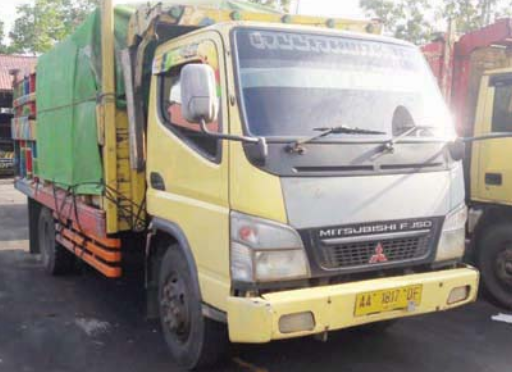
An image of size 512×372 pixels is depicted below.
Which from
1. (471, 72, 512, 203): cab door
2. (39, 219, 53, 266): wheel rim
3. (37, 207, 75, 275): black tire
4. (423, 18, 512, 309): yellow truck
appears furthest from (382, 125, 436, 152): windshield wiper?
(39, 219, 53, 266): wheel rim

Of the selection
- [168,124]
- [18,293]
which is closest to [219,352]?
[168,124]

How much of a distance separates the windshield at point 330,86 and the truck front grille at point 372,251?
687 millimetres

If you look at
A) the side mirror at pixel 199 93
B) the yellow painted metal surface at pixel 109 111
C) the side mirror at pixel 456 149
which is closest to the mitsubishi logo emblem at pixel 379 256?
the side mirror at pixel 456 149

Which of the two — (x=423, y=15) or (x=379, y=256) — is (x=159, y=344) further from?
(x=423, y=15)

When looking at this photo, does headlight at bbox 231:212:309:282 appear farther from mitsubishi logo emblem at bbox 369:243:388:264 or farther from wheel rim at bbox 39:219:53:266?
wheel rim at bbox 39:219:53:266

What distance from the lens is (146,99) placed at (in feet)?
15.5

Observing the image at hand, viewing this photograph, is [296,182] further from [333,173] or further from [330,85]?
[330,85]

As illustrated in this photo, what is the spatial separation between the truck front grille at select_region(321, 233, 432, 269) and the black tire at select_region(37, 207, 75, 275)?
171 inches

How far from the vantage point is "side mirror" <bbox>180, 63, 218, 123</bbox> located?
11.1ft

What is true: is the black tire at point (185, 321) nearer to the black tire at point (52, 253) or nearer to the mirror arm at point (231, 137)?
the mirror arm at point (231, 137)

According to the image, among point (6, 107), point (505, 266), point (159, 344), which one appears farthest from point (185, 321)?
point (6, 107)

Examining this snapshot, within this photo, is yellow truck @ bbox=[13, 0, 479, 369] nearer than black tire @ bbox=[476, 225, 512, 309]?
Yes

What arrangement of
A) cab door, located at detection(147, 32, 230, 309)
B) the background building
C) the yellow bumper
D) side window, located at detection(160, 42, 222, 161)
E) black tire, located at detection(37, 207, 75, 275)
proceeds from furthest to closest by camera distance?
the background building < black tire, located at detection(37, 207, 75, 275) < side window, located at detection(160, 42, 222, 161) < cab door, located at detection(147, 32, 230, 309) < the yellow bumper

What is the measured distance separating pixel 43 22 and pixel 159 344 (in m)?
38.3
